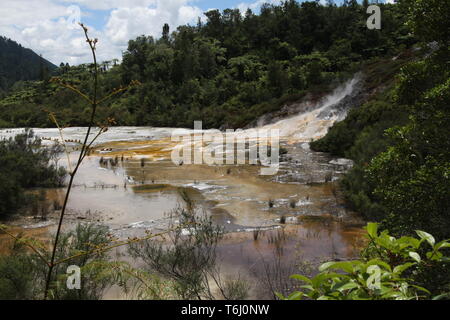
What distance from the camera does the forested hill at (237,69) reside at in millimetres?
34375

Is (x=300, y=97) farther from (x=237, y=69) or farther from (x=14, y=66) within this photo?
(x=14, y=66)

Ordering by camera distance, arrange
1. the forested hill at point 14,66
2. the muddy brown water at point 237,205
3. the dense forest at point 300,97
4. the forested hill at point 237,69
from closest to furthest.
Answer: the dense forest at point 300,97 < the muddy brown water at point 237,205 < the forested hill at point 237,69 < the forested hill at point 14,66

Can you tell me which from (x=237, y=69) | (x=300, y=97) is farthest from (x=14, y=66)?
(x=300, y=97)

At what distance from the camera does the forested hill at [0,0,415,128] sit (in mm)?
34375

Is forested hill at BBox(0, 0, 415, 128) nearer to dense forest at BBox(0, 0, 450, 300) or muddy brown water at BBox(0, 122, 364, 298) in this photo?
dense forest at BBox(0, 0, 450, 300)

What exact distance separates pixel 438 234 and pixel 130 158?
51.4ft

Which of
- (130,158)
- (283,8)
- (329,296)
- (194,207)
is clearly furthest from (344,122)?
(283,8)

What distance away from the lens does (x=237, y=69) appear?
4519 centimetres

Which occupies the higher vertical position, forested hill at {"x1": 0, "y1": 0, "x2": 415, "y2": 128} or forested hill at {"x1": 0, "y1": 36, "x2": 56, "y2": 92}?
forested hill at {"x1": 0, "y1": 36, "x2": 56, "y2": 92}

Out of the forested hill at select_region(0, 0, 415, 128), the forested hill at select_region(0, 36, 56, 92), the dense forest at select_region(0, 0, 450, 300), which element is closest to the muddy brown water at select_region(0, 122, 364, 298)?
the dense forest at select_region(0, 0, 450, 300)

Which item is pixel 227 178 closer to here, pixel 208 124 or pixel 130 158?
pixel 130 158

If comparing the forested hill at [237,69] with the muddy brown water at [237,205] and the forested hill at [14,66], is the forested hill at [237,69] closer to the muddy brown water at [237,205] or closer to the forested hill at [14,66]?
the muddy brown water at [237,205]

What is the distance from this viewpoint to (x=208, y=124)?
33.0 metres

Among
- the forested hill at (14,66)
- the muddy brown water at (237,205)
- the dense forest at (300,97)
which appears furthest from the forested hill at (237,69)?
the forested hill at (14,66)
